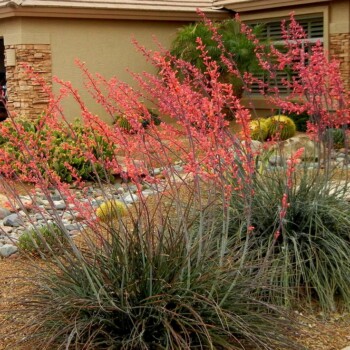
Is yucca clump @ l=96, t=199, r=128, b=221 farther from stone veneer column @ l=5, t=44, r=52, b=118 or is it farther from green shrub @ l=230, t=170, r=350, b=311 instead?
stone veneer column @ l=5, t=44, r=52, b=118

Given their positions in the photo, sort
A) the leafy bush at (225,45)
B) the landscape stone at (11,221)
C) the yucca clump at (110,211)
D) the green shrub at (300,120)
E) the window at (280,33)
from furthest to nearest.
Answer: the window at (280,33)
the leafy bush at (225,45)
the green shrub at (300,120)
the landscape stone at (11,221)
the yucca clump at (110,211)

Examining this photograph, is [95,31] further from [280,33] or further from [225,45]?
[280,33]

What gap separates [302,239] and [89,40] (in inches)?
493

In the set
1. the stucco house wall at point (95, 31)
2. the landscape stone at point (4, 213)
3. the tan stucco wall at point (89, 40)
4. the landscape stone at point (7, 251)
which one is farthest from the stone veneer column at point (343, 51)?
the landscape stone at point (7, 251)

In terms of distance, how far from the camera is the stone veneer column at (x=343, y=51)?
53.6 ft

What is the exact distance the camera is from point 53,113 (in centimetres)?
518

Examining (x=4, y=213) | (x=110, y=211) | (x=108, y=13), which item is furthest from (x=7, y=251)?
(x=108, y=13)

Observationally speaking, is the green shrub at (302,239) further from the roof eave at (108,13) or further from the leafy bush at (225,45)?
the roof eave at (108,13)

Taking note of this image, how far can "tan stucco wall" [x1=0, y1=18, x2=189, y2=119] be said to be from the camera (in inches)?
671

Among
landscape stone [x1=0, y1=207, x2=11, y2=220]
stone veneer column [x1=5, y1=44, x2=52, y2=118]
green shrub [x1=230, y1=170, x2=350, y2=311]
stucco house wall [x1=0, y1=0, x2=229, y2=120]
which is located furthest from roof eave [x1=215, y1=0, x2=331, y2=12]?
green shrub [x1=230, y1=170, x2=350, y2=311]

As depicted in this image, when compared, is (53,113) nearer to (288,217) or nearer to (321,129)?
(288,217)

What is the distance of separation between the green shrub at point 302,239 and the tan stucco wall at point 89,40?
1052 cm

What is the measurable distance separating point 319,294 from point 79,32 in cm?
1300

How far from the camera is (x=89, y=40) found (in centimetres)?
1767
